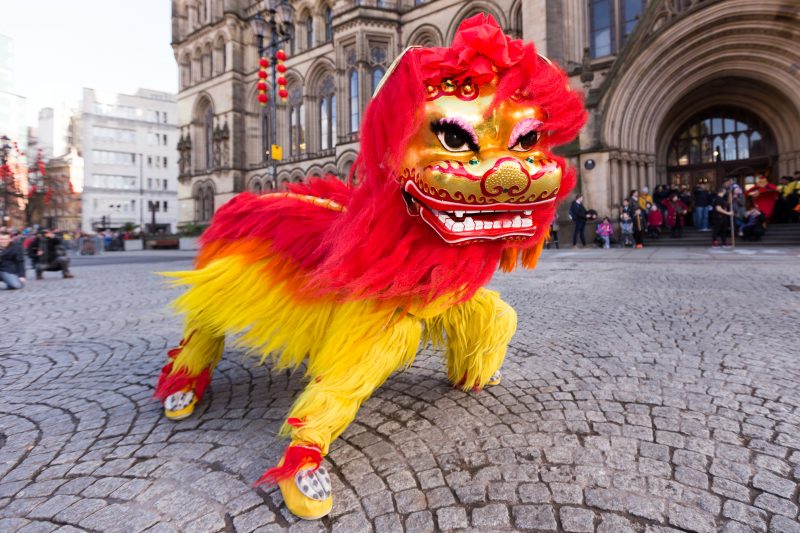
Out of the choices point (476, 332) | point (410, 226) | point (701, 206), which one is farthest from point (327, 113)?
point (410, 226)

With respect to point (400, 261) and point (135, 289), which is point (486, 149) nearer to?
point (400, 261)

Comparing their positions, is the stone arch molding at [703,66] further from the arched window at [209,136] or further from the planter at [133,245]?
the planter at [133,245]

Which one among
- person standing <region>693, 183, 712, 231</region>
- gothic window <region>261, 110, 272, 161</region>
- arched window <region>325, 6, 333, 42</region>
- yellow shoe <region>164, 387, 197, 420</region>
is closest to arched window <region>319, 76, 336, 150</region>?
arched window <region>325, 6, 333, 42</region>

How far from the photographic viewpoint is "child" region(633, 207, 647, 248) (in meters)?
13.5

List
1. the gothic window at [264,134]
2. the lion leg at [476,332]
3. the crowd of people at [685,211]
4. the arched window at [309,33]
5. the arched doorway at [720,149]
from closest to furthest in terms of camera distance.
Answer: the lion leg at [476,332] < the crowd of people at [685,211] < the arched doorway at [720,149] < the arched window at [309,33] < the gothic window at [264,134]

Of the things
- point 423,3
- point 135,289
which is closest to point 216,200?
point 423,3

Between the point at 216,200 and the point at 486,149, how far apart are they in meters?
31.8

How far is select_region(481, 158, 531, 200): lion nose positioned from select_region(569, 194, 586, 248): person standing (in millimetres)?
13235

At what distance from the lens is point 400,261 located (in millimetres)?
1591

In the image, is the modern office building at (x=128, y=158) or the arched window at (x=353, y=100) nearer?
the arched window at (x=353, y=100)

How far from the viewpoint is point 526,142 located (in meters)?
1.59

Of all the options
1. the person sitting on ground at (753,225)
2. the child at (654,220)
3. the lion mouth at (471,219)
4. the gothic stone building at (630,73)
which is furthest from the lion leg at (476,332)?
the child at (654,220)

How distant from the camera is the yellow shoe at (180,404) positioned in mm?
2061

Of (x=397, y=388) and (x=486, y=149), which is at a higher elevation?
(x=486, y=149)
